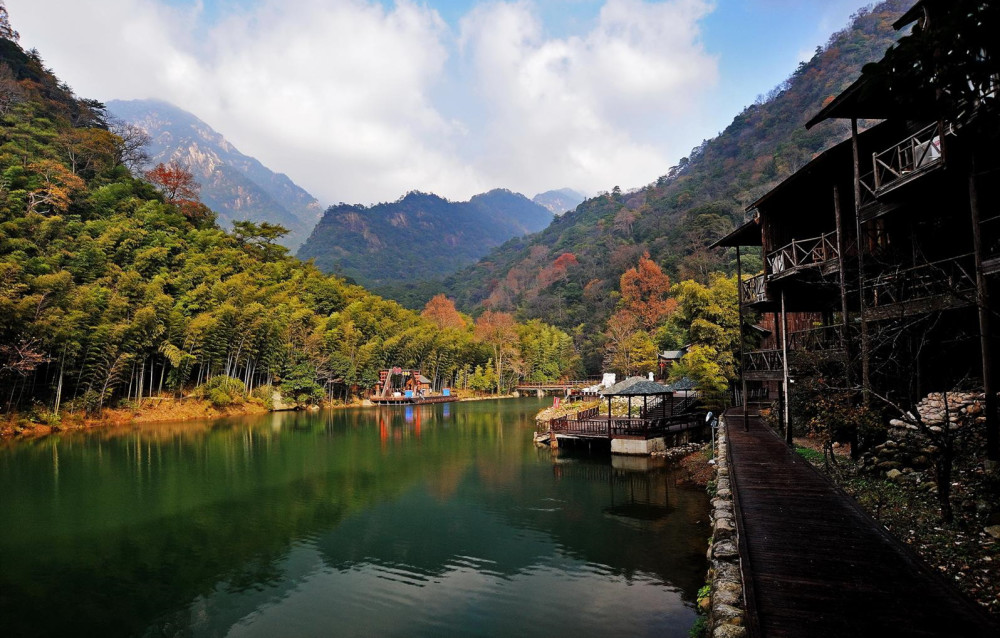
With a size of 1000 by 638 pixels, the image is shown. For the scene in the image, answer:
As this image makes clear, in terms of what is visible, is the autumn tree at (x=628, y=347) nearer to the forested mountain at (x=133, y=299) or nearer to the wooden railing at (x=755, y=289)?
the forested mountain at (x=133, y=299)

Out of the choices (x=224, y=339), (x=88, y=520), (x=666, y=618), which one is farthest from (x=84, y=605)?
(x=224, y=339)

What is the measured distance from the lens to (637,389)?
697 inches

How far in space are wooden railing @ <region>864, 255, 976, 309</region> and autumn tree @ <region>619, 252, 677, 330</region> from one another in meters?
40.4

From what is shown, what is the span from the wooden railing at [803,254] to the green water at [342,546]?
5987mm

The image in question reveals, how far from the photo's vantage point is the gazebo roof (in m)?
17.5

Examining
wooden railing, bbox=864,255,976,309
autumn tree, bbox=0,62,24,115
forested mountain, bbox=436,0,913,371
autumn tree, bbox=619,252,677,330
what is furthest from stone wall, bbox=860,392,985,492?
autumn tree, bbox=0,62,24,115

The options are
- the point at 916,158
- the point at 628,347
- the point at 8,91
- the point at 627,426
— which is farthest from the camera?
the point at 628,347

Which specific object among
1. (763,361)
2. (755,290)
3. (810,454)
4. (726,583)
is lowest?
(726,583)

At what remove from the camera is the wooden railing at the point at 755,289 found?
44.8 feet

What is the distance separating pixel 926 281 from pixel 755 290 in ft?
18.9

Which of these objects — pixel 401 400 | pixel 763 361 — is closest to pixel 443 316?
pixel 401 400

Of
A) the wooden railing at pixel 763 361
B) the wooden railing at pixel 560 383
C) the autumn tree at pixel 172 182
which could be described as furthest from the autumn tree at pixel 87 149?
the wooden railing at pixel 763 361

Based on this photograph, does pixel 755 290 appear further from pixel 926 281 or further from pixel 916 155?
pixel 916 155

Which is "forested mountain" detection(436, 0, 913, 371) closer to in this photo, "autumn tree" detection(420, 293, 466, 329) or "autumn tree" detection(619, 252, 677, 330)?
"autumn tree" detection(619, 252, 677, 330)
